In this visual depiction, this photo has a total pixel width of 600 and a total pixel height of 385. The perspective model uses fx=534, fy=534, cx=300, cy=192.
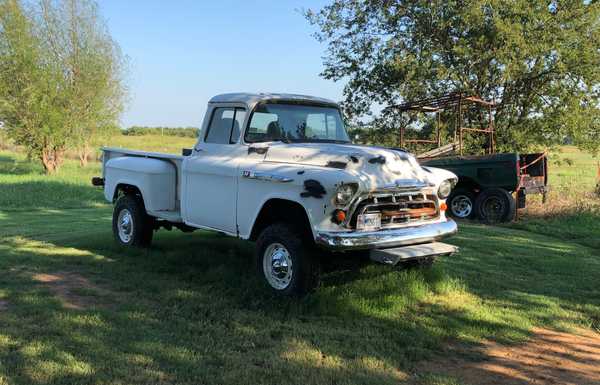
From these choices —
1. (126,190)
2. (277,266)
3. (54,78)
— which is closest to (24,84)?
(54,78)

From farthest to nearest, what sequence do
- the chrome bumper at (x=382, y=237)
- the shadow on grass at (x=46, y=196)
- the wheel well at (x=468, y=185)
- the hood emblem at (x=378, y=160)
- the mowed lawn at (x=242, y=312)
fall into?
the shadow on grass at (x=46, y=196) → the wheel well at (x=468, y=185) → the hood emblem at (x=378, y=160) → the chrome bumper at (x=382, y=237) → the mowed lawn at (x=242, y=312)

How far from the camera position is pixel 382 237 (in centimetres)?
498

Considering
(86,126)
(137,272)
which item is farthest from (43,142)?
(137,272)

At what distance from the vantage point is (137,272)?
21.0 feet

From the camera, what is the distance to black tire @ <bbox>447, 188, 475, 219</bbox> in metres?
12.8

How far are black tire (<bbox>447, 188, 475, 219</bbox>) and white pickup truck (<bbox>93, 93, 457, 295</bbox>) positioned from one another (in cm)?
698

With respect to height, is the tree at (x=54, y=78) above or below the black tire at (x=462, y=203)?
above

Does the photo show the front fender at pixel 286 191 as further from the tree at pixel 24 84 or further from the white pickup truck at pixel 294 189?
the tree at pixel 24 84

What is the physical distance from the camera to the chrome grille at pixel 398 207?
198 inches

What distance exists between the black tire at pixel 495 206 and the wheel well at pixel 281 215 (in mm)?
8058

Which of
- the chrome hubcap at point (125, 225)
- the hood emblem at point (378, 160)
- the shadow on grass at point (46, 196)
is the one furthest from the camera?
the shadow on grass at point (46, 196)

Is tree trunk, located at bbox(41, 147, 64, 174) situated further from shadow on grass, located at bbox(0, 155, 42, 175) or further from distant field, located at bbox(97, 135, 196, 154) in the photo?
distant field, located at bbox(97, 135, 196, 154)

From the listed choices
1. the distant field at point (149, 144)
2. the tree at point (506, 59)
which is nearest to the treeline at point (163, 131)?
the distant field at point (149, 144)

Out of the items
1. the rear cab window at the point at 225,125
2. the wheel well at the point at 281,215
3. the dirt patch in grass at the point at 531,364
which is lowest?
the dirt patch in grass at the point at 531,364
